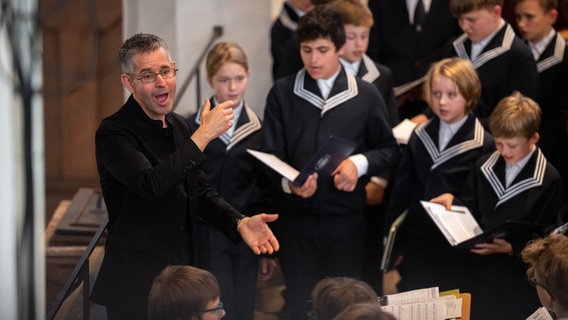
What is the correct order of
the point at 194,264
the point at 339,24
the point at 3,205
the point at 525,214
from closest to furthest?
→ 1. the point at 3,205
2. the point at 194,264
3. the point at 525,214
4. the point at 339,24

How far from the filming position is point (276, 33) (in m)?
5.41

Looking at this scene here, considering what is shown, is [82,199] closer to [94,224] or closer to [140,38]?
[94,224]

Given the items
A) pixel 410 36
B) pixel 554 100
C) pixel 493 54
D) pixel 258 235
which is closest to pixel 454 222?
pixel 493 54

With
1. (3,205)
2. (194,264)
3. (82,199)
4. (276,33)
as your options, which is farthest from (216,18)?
(3,205)

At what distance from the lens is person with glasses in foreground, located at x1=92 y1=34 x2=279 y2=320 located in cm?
261

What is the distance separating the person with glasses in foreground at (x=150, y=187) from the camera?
261cm

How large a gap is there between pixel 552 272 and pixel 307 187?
129cm

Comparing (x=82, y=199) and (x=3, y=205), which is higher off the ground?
(x=3, y=205)

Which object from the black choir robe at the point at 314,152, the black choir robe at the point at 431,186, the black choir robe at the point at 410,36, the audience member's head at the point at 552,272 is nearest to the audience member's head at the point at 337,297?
the audience member's head at the point at 552,272

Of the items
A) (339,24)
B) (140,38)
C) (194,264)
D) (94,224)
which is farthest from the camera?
(94,224)

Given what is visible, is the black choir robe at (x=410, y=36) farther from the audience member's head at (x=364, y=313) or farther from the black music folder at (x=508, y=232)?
the audience member's head at (x=364, y=313)

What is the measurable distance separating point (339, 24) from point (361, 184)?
720mm

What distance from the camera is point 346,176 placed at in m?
3.93

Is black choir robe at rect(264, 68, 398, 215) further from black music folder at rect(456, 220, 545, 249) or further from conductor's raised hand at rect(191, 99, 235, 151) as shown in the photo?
conductor's raised hand at rect(191, 99, 235, 151)
